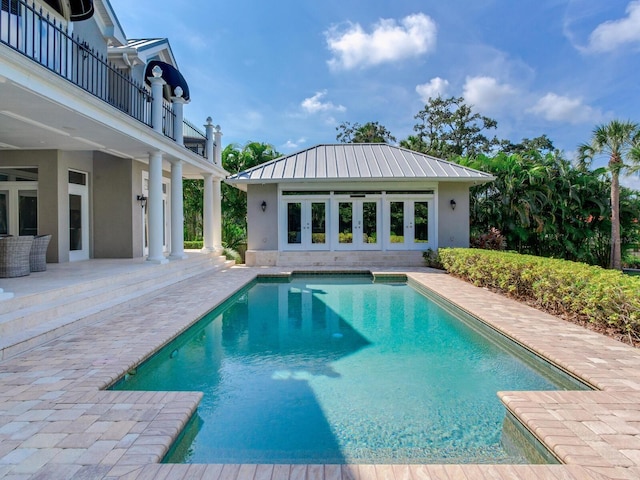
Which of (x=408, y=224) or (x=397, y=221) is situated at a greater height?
(x=397, y=221)

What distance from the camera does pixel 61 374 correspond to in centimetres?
394

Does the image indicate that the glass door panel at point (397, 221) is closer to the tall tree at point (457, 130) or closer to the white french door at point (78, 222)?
the white french door at point (78, 222)

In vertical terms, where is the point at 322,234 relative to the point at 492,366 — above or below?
above

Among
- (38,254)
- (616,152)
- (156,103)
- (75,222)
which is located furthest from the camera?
(616,152)

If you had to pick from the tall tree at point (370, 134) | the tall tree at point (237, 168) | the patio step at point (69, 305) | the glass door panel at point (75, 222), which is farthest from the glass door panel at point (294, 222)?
the tall tree at point (370, 134)

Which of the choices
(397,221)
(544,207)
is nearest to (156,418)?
(397,221)

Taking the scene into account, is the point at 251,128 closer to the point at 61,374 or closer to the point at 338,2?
the point at 338,2

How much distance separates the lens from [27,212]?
1040cm

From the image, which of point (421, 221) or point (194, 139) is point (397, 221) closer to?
point (421, 221)

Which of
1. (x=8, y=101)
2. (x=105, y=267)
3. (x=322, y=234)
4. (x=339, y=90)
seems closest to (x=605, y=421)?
(x=8, y=101)

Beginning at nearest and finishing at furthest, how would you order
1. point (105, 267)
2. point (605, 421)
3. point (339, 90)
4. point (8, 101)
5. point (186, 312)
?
1. point (605, 421)
2. point (8, 101)
3. point (186, 312)
4. point (105, 267)
5. point (339, 90)

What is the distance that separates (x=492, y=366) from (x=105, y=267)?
30.3ft

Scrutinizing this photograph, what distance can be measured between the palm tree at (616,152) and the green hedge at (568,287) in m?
9.56

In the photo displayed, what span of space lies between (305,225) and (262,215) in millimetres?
1887
